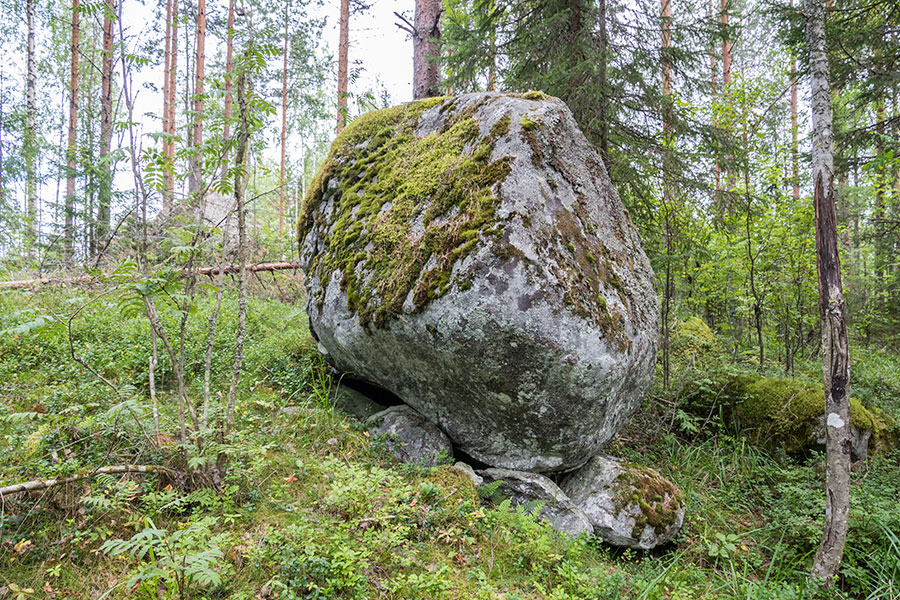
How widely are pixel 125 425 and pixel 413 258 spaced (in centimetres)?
247

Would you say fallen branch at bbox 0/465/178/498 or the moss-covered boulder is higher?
fallen branch at bbox 0/465/178/498

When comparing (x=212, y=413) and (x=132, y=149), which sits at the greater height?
(x=132, y=149)

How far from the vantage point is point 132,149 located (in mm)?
3279

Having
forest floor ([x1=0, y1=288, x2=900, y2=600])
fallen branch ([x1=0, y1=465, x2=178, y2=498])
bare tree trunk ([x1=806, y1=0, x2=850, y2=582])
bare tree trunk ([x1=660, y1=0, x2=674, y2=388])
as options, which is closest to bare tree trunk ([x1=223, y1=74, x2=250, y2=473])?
forest floor ([x1=0, y1=288, x2=900, y2=600])

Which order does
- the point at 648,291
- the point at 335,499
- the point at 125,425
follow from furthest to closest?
the point at 648,291
the point at 125,425
the point at 335,499

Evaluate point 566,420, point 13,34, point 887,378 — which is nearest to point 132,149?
point 566,420

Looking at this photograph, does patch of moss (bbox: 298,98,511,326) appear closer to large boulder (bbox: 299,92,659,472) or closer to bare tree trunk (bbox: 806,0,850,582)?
large boulder (bbox: 299,92,659,472)

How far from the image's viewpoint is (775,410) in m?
5.38

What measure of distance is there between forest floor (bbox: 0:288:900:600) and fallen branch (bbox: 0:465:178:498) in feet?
0.16

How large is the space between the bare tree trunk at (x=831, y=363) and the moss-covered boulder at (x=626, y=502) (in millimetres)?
1041

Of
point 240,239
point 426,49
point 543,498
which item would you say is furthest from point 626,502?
point 426,49

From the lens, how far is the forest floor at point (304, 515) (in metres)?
2.38

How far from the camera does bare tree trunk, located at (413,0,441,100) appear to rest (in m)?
6.56

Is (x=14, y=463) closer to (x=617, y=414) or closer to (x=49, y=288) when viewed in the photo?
(x=617, y=414)
